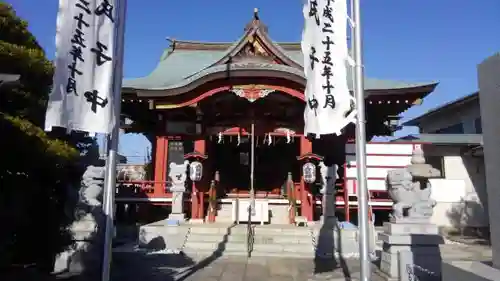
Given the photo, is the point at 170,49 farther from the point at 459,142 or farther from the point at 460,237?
the point at 460,237

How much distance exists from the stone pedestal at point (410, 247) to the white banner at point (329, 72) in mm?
3324

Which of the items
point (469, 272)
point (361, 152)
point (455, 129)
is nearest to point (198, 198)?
point (361, 152)

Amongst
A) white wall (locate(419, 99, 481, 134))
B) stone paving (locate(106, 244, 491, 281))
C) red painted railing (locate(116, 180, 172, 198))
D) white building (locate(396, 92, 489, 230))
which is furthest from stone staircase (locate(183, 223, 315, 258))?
white wall (locate(419, 99, 481, 134))

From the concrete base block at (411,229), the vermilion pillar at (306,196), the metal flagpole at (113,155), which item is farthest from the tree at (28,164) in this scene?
the vermilion pillar at (306,196)

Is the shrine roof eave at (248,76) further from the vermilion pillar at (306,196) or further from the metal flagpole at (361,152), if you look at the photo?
the metal flagpole at (361,152)

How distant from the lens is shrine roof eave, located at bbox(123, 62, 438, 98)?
13109mm

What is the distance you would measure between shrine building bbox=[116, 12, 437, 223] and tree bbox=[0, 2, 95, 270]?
21.3 ft

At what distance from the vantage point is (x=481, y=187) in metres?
16.0

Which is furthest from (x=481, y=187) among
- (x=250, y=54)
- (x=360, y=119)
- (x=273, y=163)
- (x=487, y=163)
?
(x=487, y=163)

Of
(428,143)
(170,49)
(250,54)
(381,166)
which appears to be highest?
(170,49)

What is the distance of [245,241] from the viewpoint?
442 inches

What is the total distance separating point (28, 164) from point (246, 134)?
32.0 ft

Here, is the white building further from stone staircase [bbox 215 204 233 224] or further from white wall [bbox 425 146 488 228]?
stone staircase [bbox 215 204 233 224]

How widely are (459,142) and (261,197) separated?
893 centimetres
